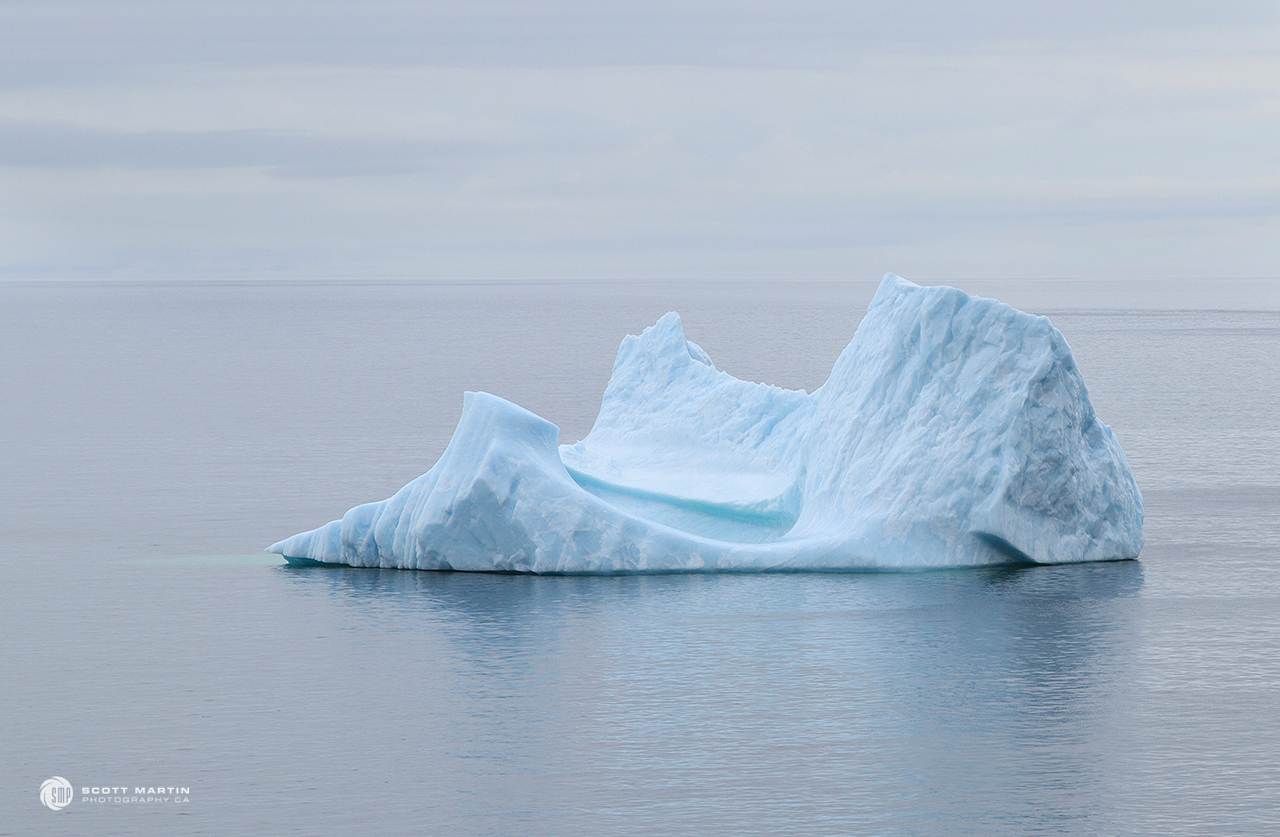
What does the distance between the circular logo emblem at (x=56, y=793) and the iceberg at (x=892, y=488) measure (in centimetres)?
1074

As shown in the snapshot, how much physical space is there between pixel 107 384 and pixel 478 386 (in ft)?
76.4

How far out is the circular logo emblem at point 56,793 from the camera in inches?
667

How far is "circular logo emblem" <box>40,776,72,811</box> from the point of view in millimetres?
16953

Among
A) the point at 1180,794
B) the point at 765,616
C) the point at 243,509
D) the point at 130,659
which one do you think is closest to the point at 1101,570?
the point at 765,616

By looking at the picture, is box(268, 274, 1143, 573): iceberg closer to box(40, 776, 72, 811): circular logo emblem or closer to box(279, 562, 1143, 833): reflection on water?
box(279, 562, 1143, 833): reflection on water

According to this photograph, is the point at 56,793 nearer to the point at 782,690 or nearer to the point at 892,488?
the point at 782,690

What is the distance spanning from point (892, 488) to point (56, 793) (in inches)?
623

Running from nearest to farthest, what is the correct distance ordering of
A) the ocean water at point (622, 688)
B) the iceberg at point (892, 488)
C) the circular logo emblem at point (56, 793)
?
1. the ocean water at point (622, 688)
2. the circular logo emblem at point (56, 793)
3. the iceberg at point (892, 488)

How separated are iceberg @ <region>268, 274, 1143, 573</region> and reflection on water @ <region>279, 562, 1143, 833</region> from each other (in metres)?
0.52

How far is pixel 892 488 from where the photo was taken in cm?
Result: 2767

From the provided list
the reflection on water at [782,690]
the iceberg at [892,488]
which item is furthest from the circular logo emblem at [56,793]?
the iceberg at [892,488]

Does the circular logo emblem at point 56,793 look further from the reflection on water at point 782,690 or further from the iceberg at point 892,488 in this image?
the iceberg at point 892,488

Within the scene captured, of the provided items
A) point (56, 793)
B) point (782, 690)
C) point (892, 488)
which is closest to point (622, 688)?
point (782, 690)

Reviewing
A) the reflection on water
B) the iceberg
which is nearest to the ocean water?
the reflection on water
